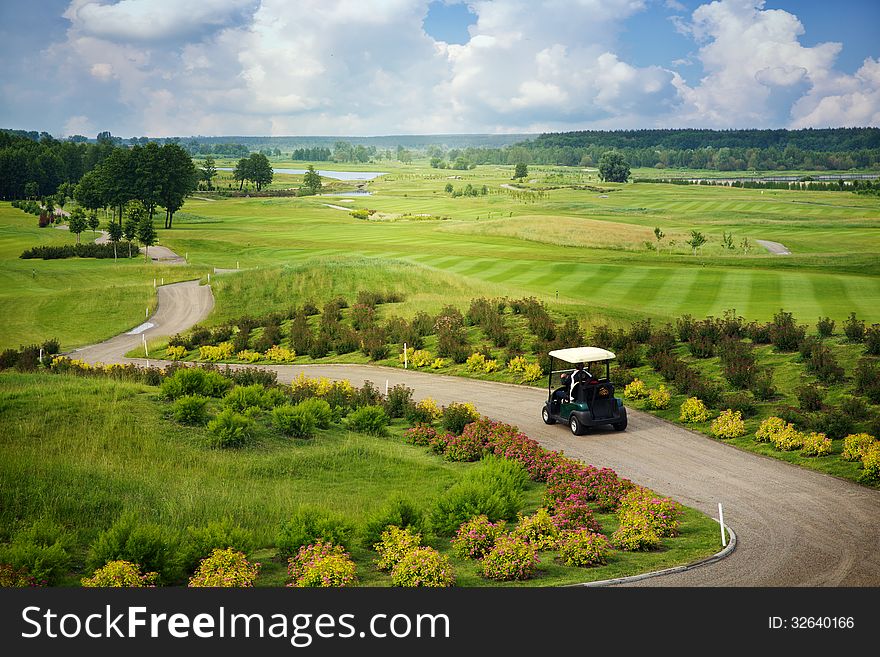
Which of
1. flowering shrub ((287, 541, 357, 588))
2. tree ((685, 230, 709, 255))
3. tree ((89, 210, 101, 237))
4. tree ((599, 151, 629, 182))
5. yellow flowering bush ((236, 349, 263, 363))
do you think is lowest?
yellow flowering bush ((236, 349, 263, 363))

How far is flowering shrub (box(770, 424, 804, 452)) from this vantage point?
17.8 meters

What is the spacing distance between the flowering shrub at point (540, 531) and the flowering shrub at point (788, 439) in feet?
27.2

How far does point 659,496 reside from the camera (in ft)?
49.7

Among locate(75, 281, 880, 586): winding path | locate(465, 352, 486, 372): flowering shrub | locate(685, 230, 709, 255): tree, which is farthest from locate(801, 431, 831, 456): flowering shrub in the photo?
locate(685, 230, 709, 255): tree

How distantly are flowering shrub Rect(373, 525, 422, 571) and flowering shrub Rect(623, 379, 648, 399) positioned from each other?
12934 mm

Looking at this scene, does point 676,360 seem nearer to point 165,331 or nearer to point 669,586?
point 669,586

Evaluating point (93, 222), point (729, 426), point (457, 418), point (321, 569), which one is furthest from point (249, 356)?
→ point (321, 569)

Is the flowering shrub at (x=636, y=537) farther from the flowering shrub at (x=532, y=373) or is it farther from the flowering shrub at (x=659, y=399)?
the flowering shrub at (x=532, y=373)

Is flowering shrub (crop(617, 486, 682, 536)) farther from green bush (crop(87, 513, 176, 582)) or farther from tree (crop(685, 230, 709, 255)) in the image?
tree (crop(685, 230, 709, 255))

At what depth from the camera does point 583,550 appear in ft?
37.4

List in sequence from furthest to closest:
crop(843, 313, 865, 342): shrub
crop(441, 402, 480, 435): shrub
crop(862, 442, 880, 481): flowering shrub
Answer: crop(843, 313, 865, 342): shrub < crop(441, 402, 480, 435): shrub < crop(862, 442, 880, 481): flowering shrub

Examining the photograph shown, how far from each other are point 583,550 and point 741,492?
18.1 ft

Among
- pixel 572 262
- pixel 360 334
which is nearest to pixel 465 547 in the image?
pixel 360 334

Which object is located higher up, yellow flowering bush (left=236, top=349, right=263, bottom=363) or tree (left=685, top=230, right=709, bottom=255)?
tree (left=685, top=230, right=709, bottom=255)
